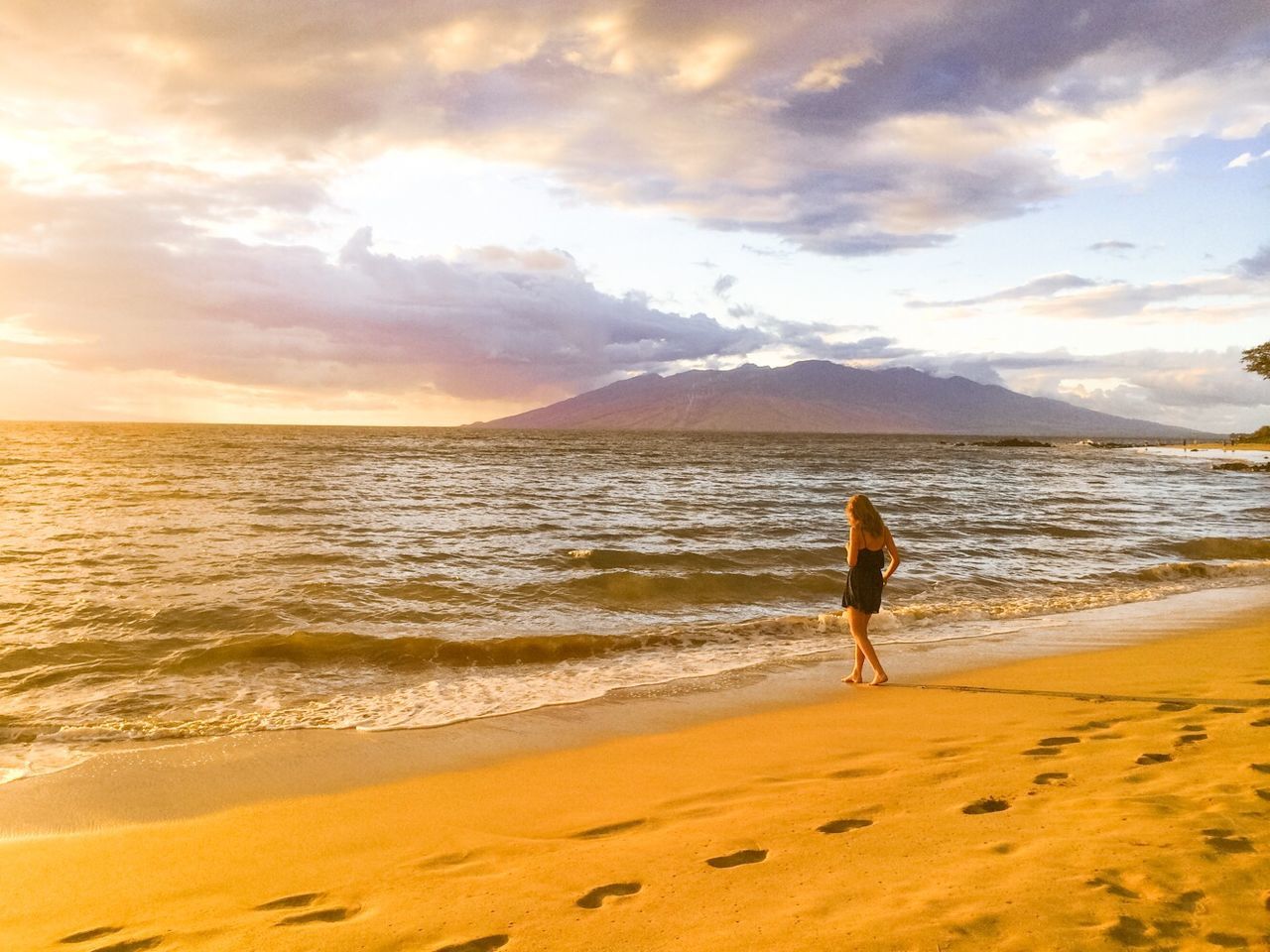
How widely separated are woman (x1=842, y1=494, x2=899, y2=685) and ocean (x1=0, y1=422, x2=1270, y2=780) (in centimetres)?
163

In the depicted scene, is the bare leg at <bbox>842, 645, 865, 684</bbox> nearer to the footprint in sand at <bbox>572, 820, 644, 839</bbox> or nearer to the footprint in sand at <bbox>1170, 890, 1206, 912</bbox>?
the footprint in sand at <bbox>572, 820, 644, 839</bbox>

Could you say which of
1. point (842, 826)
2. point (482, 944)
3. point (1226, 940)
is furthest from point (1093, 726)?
point (482, 944)

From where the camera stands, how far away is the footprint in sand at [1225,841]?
4.18 meters

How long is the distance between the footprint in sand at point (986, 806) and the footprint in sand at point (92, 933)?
5.26 m

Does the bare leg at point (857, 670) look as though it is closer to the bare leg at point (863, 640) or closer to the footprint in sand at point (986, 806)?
the bare leg at point (863, 640)

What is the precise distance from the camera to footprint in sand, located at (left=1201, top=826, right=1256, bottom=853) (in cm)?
418

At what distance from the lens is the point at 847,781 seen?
19.3ft

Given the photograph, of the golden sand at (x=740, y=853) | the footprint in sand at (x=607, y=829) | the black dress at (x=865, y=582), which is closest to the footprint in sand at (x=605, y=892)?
the golden sand at (x=740, y=853)

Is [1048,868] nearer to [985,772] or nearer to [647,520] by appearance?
[985,772]

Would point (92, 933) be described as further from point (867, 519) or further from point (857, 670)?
point (867, 519)

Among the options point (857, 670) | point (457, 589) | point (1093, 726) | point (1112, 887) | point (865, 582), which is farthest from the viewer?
point (457, 589)

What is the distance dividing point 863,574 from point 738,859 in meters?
5.48

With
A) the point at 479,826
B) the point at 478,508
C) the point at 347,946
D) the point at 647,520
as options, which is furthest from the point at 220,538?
the point at 347,946

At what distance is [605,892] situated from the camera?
13.6ft
